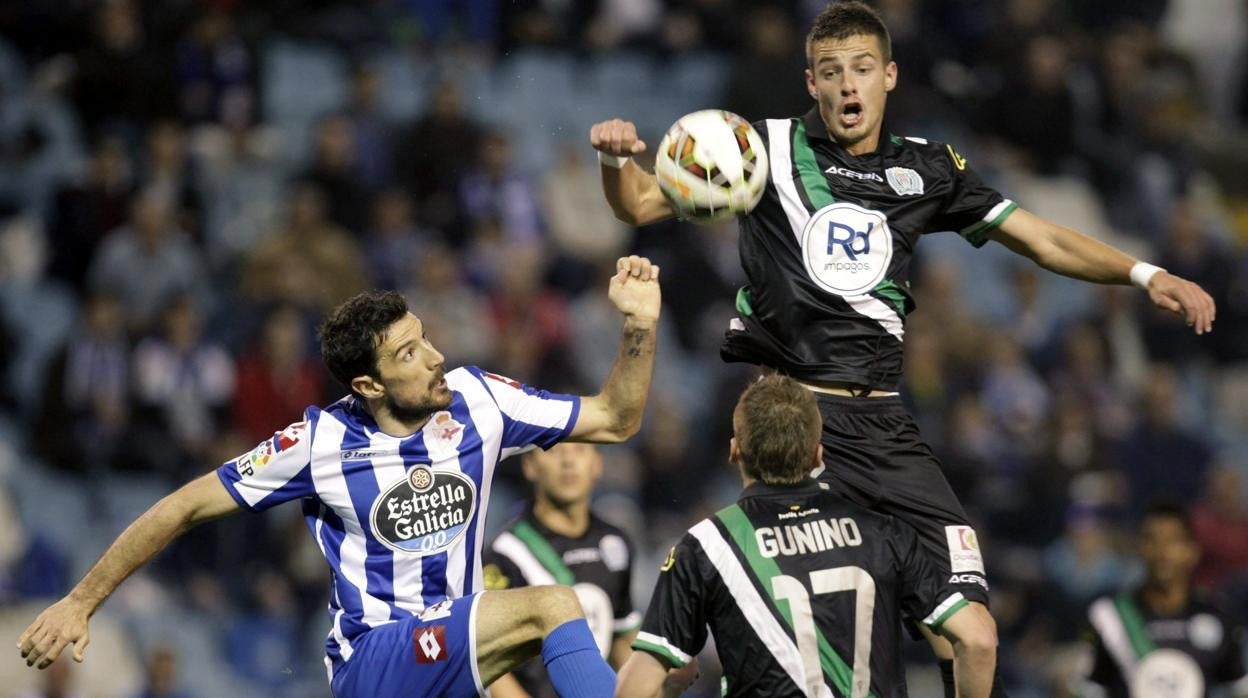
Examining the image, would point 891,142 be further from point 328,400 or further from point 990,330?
point 990,330

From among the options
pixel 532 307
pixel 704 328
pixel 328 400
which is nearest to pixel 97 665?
pixel 328 400

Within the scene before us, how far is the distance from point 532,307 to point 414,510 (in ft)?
23.8

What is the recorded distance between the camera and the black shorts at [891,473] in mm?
6566

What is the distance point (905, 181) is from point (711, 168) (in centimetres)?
76

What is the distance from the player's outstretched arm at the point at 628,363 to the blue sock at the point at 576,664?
79cm

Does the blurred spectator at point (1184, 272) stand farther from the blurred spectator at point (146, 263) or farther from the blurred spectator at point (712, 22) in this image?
the blurred spectator at point (146, 263)

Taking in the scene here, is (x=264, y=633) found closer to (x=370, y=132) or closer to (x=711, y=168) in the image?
(x=370, y=132)

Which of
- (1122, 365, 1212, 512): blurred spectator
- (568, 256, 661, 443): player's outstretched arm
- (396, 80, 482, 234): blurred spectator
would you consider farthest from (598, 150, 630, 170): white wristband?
(1122, 365, 1212, 512): blurred spectator

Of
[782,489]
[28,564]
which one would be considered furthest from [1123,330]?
[782,489]

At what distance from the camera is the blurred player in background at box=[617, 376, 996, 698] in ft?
19.1

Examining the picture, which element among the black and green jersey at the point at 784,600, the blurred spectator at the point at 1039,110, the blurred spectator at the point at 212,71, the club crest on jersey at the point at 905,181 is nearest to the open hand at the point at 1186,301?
the club crest on jersey at the point at 905,181

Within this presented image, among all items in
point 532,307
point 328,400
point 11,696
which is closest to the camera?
point 11,696

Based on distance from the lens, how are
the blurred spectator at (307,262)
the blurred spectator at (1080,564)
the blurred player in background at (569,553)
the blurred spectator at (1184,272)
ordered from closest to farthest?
the blurred player in background at (569,553)
the blurred spectator at (1080,564)
the blurred spectator at (307,262)
the blurred spectator at (1184,272)

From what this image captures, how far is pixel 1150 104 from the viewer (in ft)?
57.1
